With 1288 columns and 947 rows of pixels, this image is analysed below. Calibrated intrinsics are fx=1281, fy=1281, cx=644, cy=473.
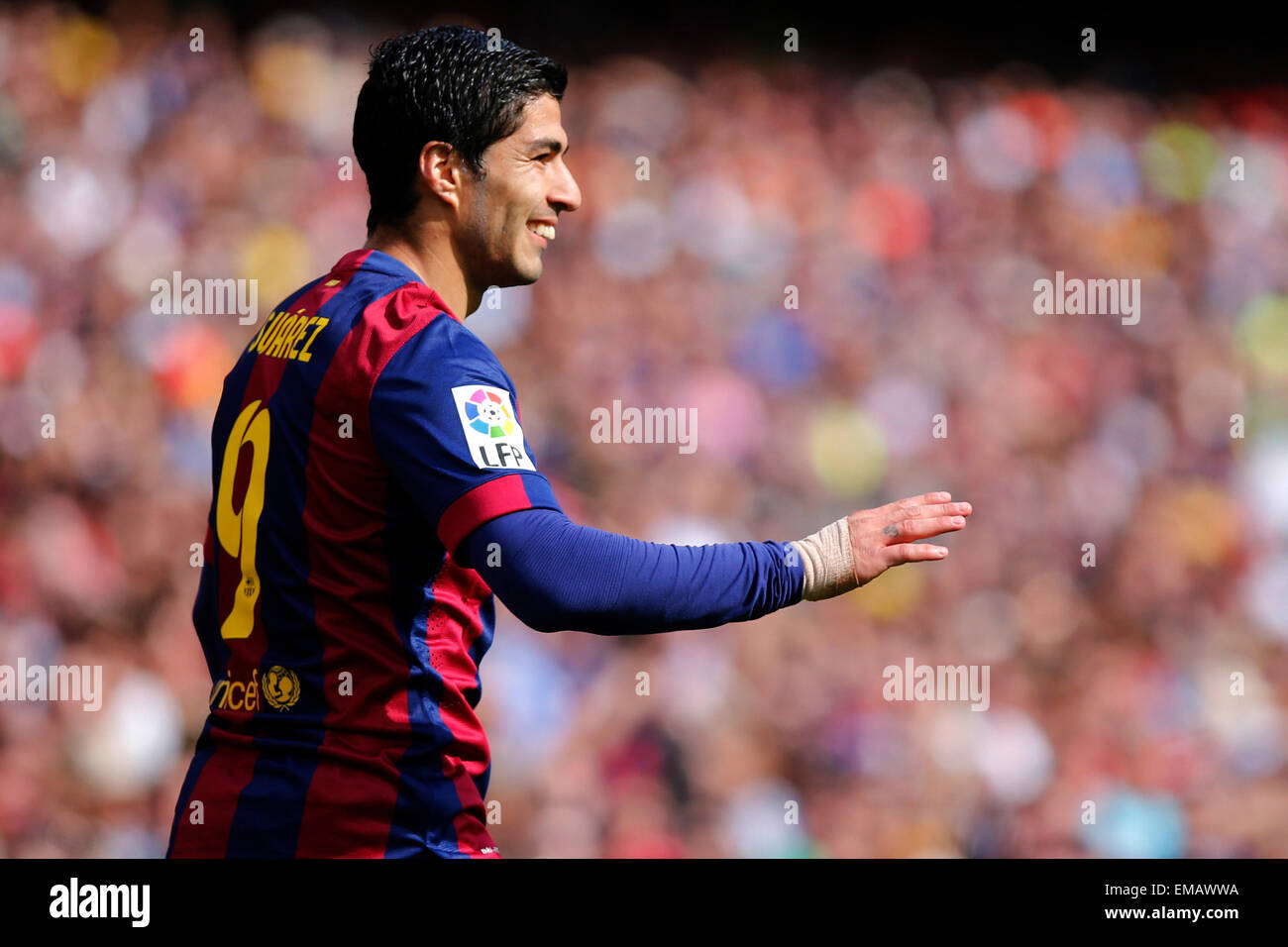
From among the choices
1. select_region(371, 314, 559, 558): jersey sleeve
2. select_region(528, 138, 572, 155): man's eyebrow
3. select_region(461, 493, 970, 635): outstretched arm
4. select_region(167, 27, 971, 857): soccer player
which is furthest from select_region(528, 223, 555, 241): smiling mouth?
select_region(461, 493, 970, 635): outstretched arm

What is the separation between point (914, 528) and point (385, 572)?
0.67m

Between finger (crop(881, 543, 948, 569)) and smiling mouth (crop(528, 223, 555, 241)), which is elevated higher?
smiling mouth (crop(528, 223, 555, 241))

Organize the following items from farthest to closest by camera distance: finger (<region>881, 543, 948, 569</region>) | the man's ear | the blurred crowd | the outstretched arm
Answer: the blurred crowd < the man's ear < finger (<region>881, 543, 948, 569</region>) < the outstretched arm

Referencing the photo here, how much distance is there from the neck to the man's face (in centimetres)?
3

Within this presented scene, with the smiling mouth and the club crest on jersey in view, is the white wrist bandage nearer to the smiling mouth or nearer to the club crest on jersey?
the club crest on jersey

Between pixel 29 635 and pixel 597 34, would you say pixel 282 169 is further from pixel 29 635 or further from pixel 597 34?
pixel 29 635

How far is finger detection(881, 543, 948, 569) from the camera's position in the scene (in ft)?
5.34

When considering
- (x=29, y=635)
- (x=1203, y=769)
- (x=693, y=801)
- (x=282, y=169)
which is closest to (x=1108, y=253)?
(x=1203, y=769)

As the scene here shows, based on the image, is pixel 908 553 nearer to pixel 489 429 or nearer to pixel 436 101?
pixel 489 429

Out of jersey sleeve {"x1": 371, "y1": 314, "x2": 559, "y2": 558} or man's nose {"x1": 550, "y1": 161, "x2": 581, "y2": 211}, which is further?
man's nose {"x1": 550, "y1": 161, "x2": 581, "y2": 211}

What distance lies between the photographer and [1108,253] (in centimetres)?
527

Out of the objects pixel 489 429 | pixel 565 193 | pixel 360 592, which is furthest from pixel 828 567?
pixel 565 193
